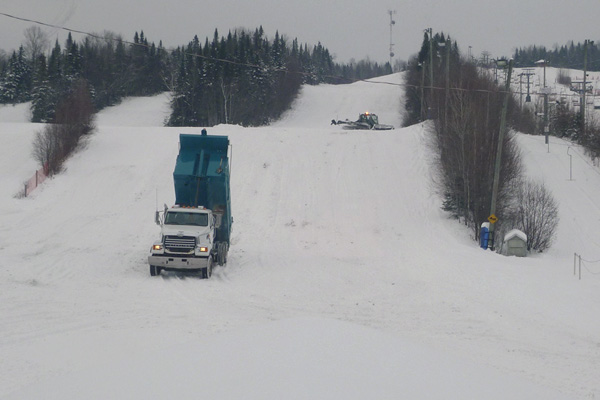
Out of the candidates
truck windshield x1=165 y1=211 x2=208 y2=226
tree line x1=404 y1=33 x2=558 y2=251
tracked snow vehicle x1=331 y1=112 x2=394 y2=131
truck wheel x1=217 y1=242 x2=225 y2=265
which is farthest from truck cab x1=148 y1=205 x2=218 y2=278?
tracked snow vehicle x1=331 y1=112 x2=394 y2=131

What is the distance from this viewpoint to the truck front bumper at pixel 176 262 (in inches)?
788

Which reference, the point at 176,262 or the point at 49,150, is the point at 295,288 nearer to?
the point at 176,262

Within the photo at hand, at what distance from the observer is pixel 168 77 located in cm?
9706

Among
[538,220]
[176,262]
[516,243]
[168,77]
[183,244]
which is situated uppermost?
[168,77]

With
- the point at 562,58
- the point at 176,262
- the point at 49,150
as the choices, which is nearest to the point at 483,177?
the point at 176,262

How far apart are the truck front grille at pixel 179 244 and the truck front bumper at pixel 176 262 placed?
25 centimetres

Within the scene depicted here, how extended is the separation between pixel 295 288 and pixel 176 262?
374cm

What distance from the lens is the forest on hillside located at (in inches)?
2815

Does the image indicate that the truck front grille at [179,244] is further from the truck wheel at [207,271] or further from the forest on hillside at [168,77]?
the forest on hillside at [168,77]

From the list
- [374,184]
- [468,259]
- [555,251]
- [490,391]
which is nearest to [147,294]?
[490,391]

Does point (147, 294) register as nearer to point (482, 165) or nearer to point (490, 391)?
point (490, 391)

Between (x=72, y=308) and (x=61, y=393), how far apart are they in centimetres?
643

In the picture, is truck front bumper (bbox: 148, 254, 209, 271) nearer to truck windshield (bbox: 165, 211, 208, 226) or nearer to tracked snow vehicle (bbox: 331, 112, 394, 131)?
truck windshield (bbox: 165, 211, 208, 226)

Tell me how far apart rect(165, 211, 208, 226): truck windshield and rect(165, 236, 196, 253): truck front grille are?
37.6 inches
